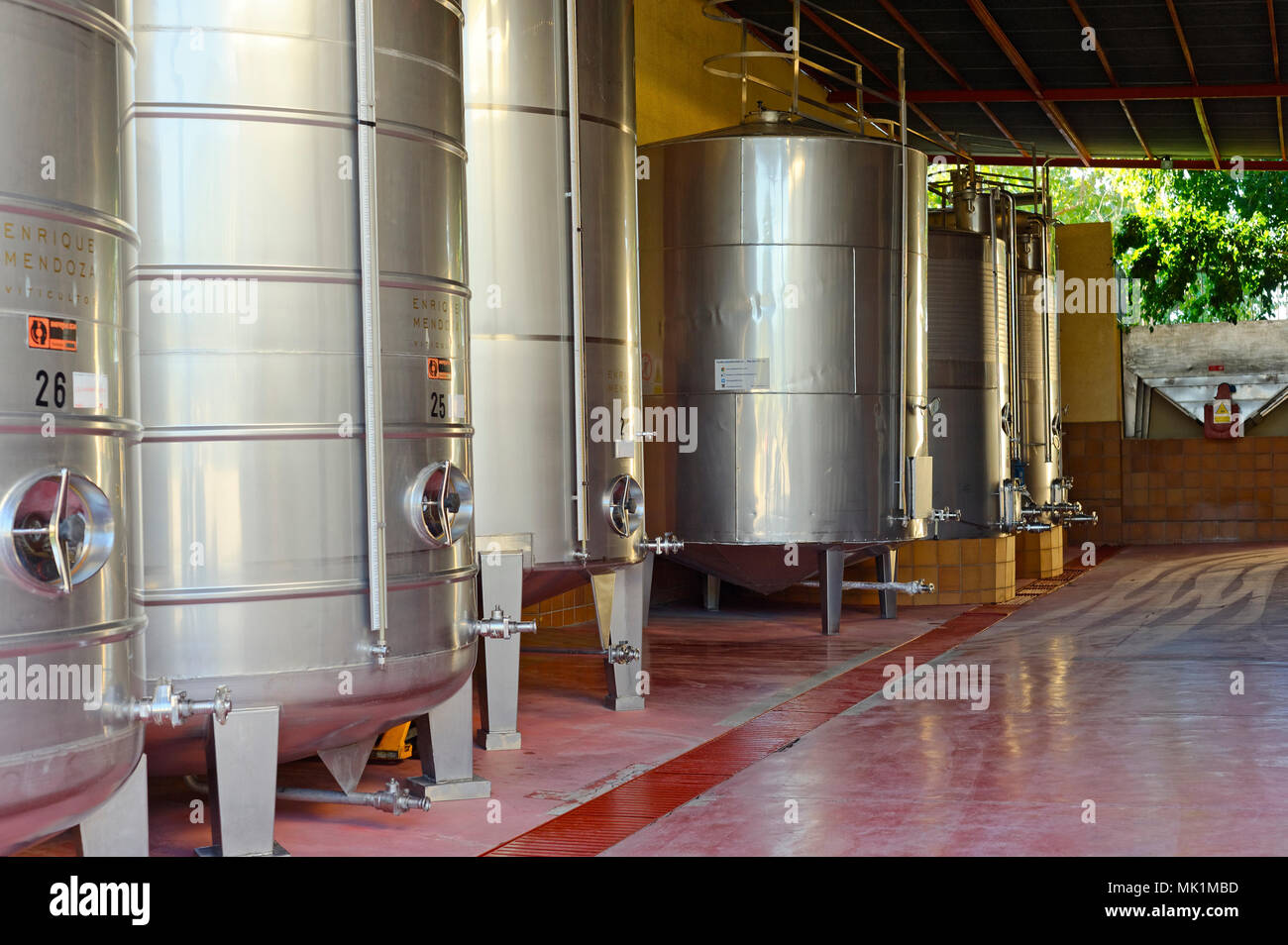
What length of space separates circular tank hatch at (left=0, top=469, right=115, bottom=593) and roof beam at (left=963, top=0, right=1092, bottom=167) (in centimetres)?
951

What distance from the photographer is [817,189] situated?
8.36m

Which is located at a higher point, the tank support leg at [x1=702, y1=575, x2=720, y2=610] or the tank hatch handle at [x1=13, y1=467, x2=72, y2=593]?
the tank hatch handle at [x1=13, y1=467, x2=72, y2=593]

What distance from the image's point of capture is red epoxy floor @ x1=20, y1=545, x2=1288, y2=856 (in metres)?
4.36

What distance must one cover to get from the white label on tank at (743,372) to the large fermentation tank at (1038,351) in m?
5.29

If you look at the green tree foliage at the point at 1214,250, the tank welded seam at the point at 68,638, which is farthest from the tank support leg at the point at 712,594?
the green tree foliage at the point at 1214,250

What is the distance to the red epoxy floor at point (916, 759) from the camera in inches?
171

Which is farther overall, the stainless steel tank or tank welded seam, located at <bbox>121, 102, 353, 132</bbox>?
the stainless steel tank

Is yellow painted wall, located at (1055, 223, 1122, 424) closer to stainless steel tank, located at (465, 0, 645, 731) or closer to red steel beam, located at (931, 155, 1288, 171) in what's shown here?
red steel beam, located at (931, 155, 1288, 171)

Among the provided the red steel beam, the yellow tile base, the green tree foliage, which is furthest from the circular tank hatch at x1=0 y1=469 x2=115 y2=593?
the green tree foliage

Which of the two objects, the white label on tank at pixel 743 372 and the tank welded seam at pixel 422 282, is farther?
the white label on tank at pixel 743 372

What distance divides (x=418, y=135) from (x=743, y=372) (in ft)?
14.2

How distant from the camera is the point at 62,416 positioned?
2.88m

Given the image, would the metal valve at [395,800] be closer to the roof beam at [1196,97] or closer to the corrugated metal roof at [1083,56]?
the corrugated metal roof at [1083,56]

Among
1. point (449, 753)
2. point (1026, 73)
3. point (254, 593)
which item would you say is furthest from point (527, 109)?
point (1026, 73)
